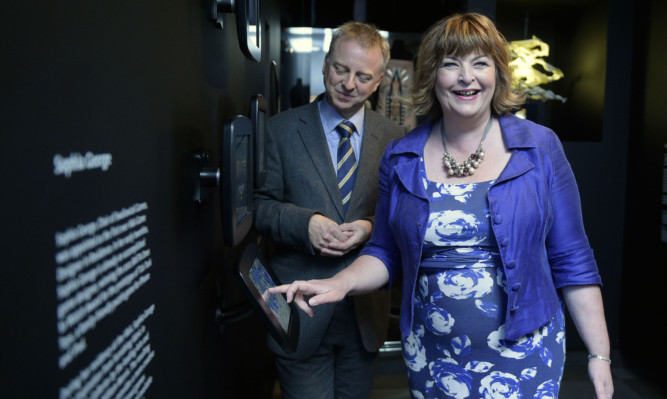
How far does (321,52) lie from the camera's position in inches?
162

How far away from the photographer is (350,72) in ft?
6.93

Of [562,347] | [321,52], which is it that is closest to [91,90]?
[562,347]

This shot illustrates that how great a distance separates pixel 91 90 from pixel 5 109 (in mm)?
223

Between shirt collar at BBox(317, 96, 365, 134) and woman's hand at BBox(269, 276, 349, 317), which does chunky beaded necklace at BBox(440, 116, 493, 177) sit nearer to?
woman's hand at BBox(269, 276, 349, 317)

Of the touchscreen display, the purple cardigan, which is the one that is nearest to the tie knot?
the purple cardigan

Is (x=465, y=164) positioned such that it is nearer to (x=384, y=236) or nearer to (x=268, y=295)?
(x=384, y=236)

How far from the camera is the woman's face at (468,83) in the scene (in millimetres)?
1558

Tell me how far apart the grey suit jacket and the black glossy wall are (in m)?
0.56

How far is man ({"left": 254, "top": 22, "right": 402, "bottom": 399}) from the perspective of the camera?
2.12 meters

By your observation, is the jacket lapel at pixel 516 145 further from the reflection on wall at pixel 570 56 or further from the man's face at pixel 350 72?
the reflection on wall at pixel 570 56

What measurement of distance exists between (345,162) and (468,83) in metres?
0.74

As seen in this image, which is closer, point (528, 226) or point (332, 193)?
point (528, 226)

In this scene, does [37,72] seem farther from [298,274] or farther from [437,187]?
[298,274]

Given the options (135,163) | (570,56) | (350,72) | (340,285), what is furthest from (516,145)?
(570,56)
